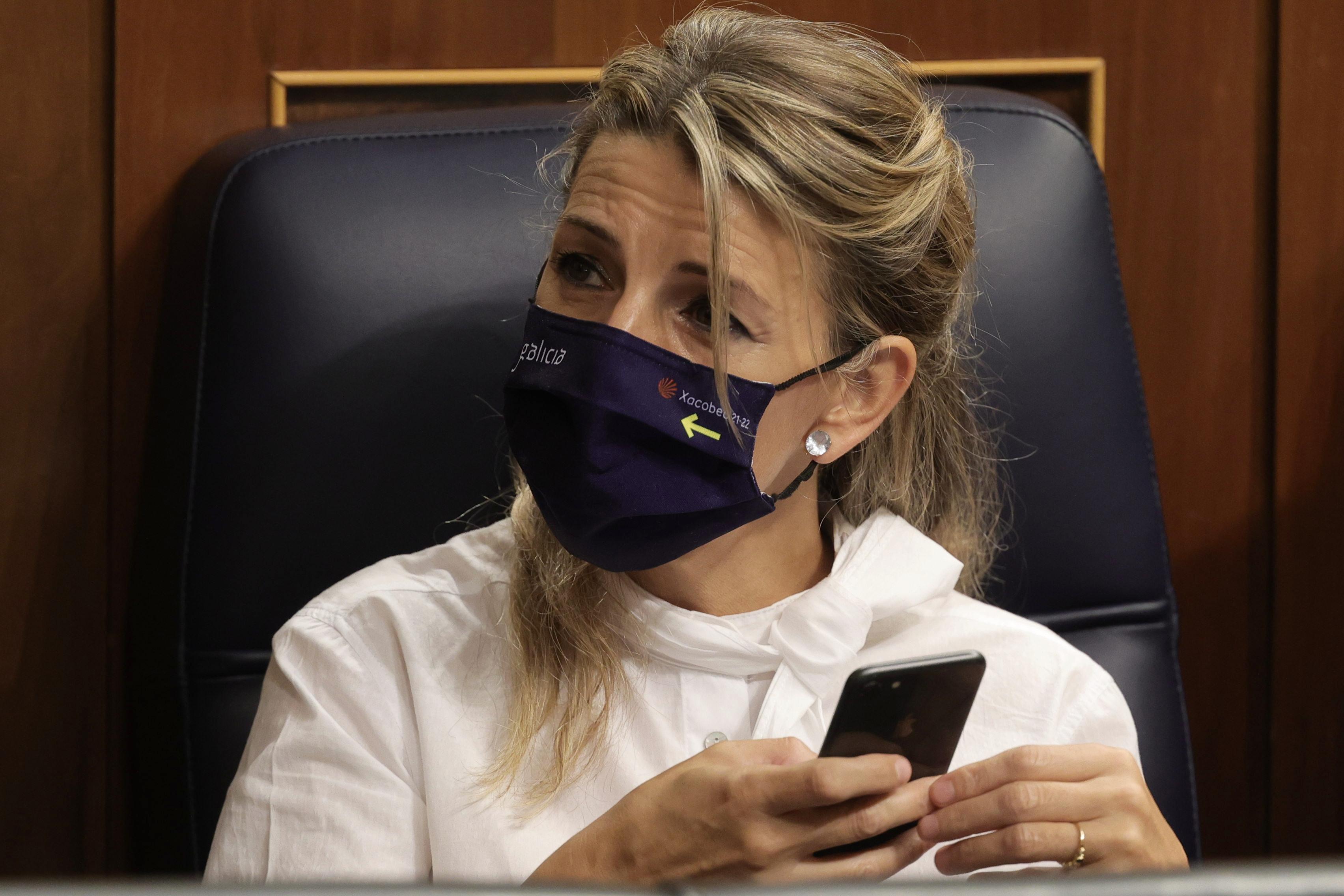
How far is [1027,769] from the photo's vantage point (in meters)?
0.90

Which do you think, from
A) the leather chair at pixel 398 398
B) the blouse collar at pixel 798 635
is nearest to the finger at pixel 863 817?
the blouse collar at pixel 798 635

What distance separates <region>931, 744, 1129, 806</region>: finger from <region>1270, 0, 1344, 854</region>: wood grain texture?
87cm

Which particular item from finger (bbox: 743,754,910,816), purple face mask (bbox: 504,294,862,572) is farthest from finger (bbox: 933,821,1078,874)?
purple face mask (bbox: 504,294,862,572)

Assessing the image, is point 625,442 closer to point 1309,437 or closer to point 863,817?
point 863,817

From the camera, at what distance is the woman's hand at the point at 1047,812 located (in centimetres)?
88

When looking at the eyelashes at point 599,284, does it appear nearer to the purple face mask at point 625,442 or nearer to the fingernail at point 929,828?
the purple face mask at point 625,442

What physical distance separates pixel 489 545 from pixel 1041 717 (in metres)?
0.57

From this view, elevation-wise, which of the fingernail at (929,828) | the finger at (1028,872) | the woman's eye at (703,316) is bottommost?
the finger at (1028,872)

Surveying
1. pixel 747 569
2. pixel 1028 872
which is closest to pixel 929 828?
pixel 1028 872

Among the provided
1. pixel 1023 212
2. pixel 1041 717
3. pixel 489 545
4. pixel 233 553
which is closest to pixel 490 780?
pixel 489 545

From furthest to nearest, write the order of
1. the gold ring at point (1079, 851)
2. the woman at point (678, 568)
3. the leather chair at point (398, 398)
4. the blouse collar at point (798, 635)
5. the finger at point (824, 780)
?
the leather chair at point (398, 398), the blouse collar at point (798, 635), the woman at point (678, 568), the gold ring at point (1079, 851), the finger at point (824, 780)

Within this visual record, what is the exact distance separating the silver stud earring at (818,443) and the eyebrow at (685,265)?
0.14 m

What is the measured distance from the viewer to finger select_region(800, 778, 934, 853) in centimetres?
84

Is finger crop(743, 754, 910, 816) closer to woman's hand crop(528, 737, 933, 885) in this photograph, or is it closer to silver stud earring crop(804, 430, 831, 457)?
woman's hand crop(528, 737, 933, 885)
